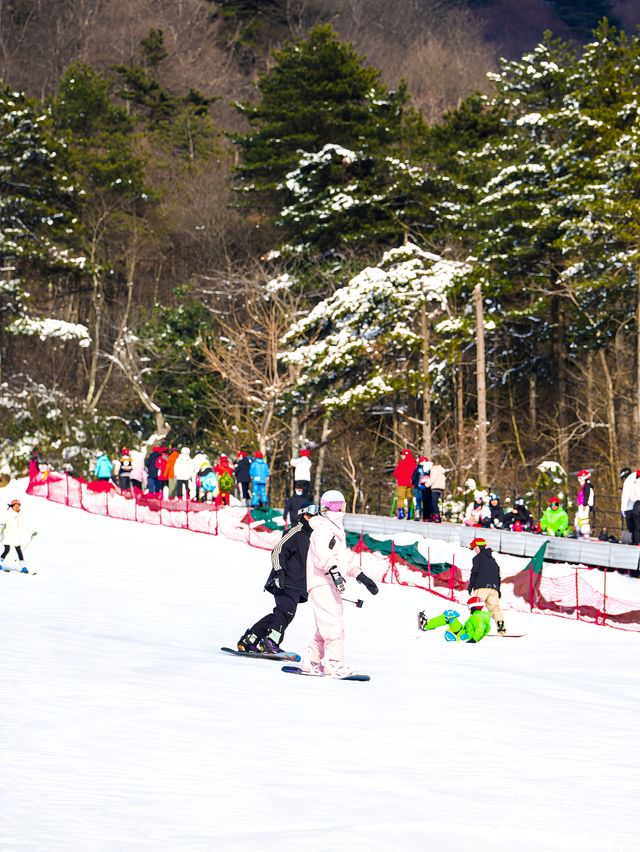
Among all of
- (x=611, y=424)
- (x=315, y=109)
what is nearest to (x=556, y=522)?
(x=611, y=424)

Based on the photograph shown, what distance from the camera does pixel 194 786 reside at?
8.23 meters

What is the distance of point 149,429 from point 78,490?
741 inches

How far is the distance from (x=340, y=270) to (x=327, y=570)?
120 feet

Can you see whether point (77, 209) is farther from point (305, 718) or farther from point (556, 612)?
point (305, 718)

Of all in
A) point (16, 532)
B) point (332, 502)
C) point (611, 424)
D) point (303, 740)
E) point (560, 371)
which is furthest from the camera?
point (560, 371)

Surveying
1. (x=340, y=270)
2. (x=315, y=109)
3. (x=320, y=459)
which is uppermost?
(x=315, y=109)

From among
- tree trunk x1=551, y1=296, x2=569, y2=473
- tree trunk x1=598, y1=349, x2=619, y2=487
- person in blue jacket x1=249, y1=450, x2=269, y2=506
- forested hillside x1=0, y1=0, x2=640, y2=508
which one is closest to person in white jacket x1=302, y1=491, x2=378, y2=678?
person in blue jacket x1=249, y1=450, x2=269, y2=506

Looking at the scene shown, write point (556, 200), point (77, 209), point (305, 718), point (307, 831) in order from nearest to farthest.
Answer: point (307, 831), point (305, 718), point (556, 200), point (77, 209)

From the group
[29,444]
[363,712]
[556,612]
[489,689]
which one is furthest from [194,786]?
[29,444]

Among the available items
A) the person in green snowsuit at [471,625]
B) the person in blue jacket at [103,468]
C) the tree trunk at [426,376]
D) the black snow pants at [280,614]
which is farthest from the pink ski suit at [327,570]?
the tree trunk at [426,376]

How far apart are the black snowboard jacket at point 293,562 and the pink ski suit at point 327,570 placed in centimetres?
33

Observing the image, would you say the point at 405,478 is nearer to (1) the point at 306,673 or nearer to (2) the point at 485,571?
(2) the point at 485,571

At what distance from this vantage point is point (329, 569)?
40.0ft

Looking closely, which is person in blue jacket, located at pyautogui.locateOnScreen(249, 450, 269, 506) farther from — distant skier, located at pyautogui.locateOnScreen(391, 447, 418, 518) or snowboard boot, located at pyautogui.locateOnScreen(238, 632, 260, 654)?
snowboard boot, located at pyautogui.locateOnScreen(238, 632, 260, 654)
